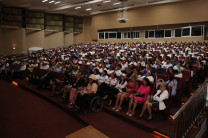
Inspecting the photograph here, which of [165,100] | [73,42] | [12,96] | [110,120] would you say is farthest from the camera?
[73,42]

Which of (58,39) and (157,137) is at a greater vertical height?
(58,39)

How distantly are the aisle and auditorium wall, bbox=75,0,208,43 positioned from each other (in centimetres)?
1526

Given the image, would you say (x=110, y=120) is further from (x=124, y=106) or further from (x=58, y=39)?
(x=58, y=39)

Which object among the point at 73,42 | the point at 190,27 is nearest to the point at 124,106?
the point at 190,27

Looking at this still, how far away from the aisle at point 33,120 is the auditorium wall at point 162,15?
1526 centimetres

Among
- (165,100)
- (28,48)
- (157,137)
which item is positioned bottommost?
(157,137)

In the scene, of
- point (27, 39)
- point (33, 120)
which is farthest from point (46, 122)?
point (27, 39)

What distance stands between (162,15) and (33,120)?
54.2 feet

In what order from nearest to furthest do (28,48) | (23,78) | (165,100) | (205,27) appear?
1. (165,100)
2. (23,78)
3. (205,27)
4. (28,48)

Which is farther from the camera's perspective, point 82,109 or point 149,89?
point 82,109

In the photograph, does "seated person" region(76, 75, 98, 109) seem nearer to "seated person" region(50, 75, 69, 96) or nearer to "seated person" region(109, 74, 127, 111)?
"seated person" region(109, 74, 127, 111)

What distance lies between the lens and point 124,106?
4.41m

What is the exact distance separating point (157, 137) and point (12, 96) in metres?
5.15

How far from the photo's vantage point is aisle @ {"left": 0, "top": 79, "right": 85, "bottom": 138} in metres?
3.38
